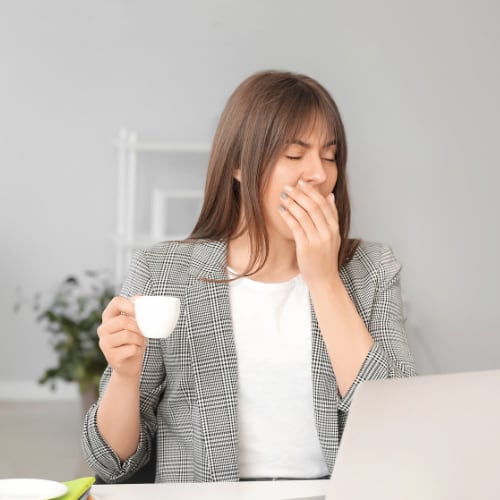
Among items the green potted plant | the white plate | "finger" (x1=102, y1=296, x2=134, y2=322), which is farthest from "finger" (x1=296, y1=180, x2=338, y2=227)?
the green potted plant

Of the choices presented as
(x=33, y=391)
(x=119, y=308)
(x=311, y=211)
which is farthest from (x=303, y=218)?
(x=33, y=391)

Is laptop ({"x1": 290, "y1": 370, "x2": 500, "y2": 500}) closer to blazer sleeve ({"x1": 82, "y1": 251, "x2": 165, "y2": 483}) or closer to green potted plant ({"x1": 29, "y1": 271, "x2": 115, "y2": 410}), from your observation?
blazer sleeve ({"x1": 82, "y1": 251, "x2": 165, "y2": 483})

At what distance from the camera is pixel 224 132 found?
1.71 meters

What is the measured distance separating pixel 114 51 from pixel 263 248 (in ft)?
10.1

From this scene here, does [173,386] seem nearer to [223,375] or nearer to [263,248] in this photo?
[223,375]

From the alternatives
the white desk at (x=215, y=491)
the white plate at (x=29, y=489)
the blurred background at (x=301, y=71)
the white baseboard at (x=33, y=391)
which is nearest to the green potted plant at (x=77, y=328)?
the blurred background at (x=301, y=71)

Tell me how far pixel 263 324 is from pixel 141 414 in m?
0.28

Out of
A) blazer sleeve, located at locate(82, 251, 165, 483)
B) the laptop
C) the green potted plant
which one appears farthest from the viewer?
the green potted plant

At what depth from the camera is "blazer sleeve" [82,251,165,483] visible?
1.45 m

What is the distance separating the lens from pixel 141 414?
1.59m

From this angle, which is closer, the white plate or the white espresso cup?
the white plate

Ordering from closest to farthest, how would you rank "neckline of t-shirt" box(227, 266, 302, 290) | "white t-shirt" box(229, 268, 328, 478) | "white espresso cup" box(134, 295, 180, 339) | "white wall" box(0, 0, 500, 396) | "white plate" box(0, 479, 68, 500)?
"white plate" box(0, 479, 68, 500) → "white espresso cup" box(134, 295, 180, 339) → "white t-shirt" box(229, 268, 328, 478) → "neckline of t-shirt" box(227, 266, 302, 290) → "white wall" box(0, 0, 500, 396)

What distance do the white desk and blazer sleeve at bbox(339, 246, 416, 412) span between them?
284mm

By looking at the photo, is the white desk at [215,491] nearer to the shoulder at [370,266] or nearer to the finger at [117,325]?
the finger at [117,325]
